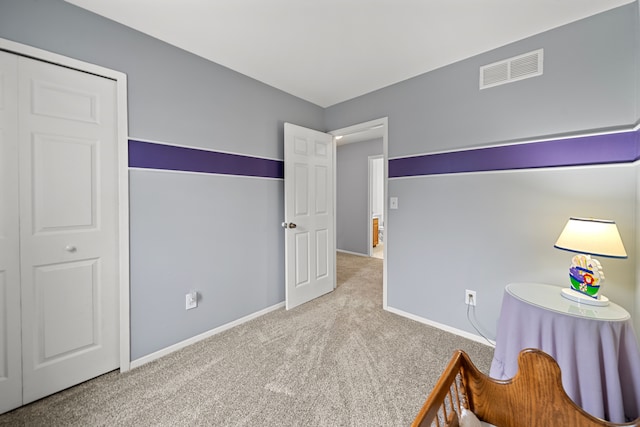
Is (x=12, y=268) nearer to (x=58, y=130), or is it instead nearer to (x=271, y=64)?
(x=58, y=130)

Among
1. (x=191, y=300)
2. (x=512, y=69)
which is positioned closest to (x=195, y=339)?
(x=191, y=300)

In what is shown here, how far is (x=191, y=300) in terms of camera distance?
2145mm

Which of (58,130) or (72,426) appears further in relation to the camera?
(58,130)

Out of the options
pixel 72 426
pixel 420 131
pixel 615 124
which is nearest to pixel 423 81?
pixel 420 131

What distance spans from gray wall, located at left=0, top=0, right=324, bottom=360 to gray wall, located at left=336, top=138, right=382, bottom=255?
9.42ft

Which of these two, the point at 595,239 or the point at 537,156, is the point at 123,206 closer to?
the point at 595,239

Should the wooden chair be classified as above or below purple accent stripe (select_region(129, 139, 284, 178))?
below

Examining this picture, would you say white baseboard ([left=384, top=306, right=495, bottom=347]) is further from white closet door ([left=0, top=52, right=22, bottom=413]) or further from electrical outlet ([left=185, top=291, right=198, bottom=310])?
white closet door ([left=0, top=52, right=22, bottom=413])

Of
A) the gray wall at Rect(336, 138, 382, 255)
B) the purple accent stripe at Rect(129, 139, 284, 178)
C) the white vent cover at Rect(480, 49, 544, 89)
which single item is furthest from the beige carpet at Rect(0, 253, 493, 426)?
the gray wall at Rect(336, 138, 382, 255)

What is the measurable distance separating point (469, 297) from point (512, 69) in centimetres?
184

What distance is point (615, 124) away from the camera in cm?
164

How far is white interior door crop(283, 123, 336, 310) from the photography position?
2760 mm

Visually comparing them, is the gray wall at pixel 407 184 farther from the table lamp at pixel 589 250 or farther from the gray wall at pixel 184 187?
the table lamp at pixel 589 250

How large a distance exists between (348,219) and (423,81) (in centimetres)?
345
